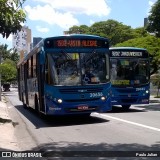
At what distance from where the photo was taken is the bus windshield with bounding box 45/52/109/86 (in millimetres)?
15422

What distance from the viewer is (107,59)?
53.6ft

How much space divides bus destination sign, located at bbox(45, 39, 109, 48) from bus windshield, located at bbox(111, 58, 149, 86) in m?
4.65

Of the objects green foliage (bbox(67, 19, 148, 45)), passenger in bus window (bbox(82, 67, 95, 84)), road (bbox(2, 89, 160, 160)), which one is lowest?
road (bbox(2, 89, 160, 160))

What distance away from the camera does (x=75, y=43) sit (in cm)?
1600

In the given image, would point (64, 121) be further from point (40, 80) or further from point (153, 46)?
point (153, 46)

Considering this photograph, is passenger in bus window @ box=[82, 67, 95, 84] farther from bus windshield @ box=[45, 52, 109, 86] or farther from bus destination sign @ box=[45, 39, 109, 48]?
bus destination sign @ box=[45, 39, 109, 48]

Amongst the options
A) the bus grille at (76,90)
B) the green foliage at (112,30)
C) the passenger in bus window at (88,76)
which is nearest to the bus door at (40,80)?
the bus grille at (76,90)

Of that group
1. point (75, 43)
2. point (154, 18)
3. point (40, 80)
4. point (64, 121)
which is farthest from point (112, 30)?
point (75, 43)

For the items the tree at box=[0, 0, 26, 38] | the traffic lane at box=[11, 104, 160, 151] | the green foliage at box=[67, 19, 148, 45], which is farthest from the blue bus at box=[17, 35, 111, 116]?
the green foliage at box=[67, 19, 148, 45]

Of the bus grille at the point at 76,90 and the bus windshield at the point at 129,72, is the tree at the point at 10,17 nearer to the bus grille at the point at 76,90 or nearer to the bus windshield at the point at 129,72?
the bus grille at the point at 76,90

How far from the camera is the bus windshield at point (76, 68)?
50.6ft

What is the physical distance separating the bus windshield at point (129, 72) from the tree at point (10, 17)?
394 inches

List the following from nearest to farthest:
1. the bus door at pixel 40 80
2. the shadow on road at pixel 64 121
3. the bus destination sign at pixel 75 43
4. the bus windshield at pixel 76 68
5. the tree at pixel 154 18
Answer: the bus windshield at pixel 76 68, the bus destination sign at pixel 75 43, the bus door at pixel 40 80, the shadow on road at pixel 64 121, the tree at pixel 154 18

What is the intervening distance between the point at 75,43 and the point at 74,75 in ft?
4.20
